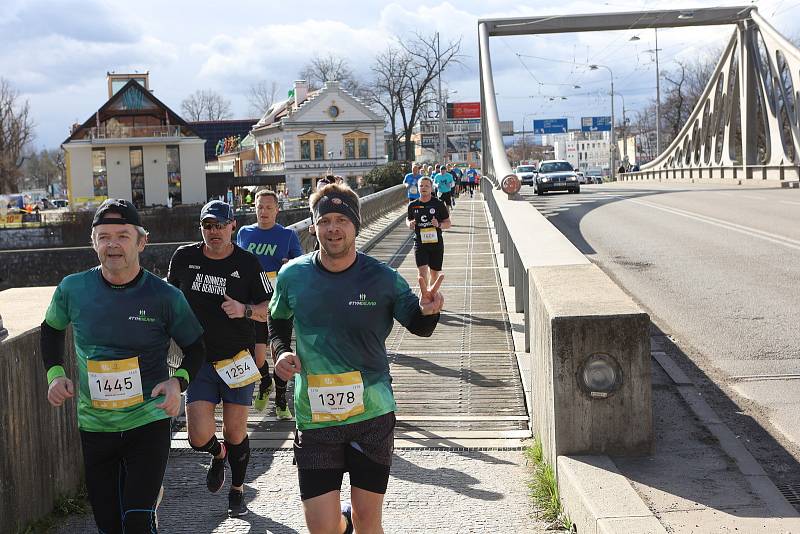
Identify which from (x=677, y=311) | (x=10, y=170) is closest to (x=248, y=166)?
(x=10, y=170)

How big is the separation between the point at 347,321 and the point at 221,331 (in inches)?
75.7

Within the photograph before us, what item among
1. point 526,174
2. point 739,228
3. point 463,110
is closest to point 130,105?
point 526,174

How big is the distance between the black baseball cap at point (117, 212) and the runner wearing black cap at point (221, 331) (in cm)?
129

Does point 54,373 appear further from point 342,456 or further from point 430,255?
point 430,255

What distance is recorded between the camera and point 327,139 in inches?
3297

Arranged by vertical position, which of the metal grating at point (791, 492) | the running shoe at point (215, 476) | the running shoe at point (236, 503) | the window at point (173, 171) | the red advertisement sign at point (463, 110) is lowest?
the running shoe at point (236, 503)

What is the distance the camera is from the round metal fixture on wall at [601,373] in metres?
5.20

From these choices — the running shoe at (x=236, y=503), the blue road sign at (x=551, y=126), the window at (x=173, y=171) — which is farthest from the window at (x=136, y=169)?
the blue road sign at (x=551, y=126)

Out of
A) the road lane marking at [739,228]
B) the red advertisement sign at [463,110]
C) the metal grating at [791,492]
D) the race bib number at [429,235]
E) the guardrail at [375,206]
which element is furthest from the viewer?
the red advertisement sign at [463,110]

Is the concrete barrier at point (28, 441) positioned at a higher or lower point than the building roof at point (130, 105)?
lower

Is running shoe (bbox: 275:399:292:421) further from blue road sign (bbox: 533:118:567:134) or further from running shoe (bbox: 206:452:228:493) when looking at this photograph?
blue road sign (bbox: 533:118:567:134)

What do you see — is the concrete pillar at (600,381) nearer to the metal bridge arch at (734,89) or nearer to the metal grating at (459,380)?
the metal grating at (459,380)

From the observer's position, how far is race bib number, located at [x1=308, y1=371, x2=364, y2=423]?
411 cm

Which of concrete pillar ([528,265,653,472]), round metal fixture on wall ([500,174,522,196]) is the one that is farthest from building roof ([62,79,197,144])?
concrete pillar ([528,265,653,472])
